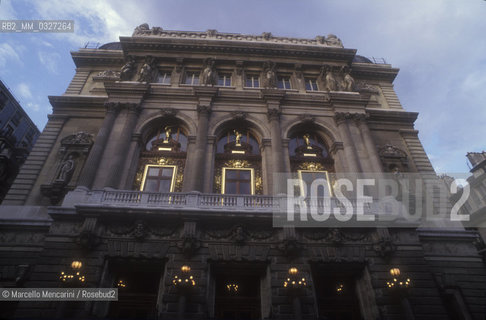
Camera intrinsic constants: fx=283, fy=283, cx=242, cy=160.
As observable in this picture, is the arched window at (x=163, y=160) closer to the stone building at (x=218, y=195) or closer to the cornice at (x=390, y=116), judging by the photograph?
the stone building at (x=218, y=195)

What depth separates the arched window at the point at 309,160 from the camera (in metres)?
20.2

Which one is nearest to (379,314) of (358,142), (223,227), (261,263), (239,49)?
(261,263)

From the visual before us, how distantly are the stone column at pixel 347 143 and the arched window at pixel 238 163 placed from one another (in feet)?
21.1

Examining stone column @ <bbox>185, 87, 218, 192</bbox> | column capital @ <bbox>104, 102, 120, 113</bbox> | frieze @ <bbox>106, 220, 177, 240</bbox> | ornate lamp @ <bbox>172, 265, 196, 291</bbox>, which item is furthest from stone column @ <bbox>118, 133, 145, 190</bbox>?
ornate lamp @ <bbox>172, 265, 196, 291</bbox>

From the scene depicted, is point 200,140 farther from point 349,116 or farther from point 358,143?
point 349,116

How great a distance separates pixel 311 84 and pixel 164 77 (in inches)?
539

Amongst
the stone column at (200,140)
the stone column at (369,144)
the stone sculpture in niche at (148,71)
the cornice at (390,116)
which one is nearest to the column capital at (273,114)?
the stone column at (200,140)

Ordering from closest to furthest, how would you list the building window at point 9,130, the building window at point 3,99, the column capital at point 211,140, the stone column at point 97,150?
1. the stone column at point 97,150
2. the column capital at point 211,140
3. the building window at point 3,99
4. the building window at point 9,130

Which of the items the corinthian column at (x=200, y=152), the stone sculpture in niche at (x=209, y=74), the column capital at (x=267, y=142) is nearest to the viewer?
the corinthian column at (x=200, y=152)

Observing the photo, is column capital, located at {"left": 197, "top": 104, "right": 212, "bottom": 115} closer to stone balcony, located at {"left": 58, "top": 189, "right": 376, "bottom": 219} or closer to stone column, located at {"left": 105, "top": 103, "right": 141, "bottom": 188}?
stone column, located at {"left": 105, "top": 103, "right": 141, "bottom": 188}

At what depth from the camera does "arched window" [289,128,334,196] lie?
2016cm

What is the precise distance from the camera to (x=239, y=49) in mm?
26594

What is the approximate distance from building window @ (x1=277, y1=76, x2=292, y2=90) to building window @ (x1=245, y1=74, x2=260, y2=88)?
77.3 inches

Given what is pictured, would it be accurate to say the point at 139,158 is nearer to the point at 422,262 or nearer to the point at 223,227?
the point at 223,227
